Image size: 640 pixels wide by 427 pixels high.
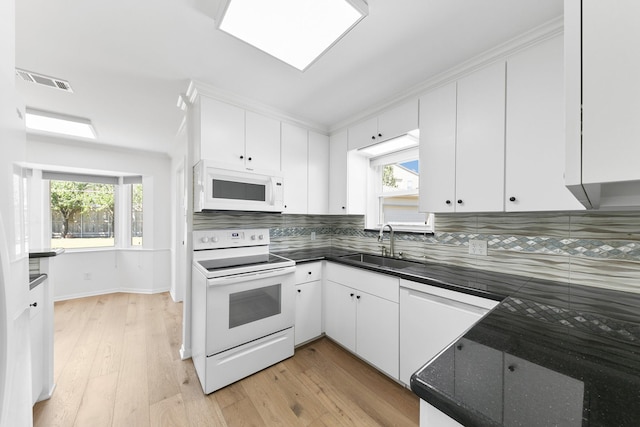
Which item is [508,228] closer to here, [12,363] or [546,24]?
[546,24]

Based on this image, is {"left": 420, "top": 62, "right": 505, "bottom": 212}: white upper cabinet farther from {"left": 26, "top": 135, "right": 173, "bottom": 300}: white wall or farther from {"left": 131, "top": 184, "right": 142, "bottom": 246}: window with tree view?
{"left": 131, "top": 184, "right": 142, "bottom": 246}: window with tree view

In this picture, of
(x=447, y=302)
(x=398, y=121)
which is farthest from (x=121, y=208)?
(x=447, y=302)

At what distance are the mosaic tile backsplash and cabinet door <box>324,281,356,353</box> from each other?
2.18 feet

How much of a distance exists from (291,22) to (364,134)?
1353 mm

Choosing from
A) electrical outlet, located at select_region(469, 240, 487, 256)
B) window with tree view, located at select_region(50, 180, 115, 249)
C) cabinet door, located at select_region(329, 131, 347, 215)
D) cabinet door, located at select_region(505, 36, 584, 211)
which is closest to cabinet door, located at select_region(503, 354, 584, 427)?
cabinet door, located at select_region(505, 36, 584, 211)

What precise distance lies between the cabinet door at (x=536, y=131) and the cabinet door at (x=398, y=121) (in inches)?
25.5

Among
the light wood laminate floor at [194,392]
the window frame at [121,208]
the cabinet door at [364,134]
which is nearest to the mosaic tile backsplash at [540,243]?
the cabinet door at [364,134]

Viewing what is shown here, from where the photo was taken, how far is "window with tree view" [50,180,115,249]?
12.4ft

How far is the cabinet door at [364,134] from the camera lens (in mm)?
2359

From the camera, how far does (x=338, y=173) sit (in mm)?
2791

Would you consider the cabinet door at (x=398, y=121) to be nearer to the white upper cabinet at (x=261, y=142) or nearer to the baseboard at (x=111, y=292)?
the white upper cabinet at (x=261, y=142)

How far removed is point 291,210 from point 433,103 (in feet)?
5.27

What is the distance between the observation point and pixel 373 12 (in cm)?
130

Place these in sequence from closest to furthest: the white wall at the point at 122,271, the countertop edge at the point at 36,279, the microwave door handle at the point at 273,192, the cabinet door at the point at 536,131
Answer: the cabinet door at the point at 536,131, the countertop edge at the point at 36,279, the microwave door handle at the point at 273,192, the white wall at the point at 122,271
